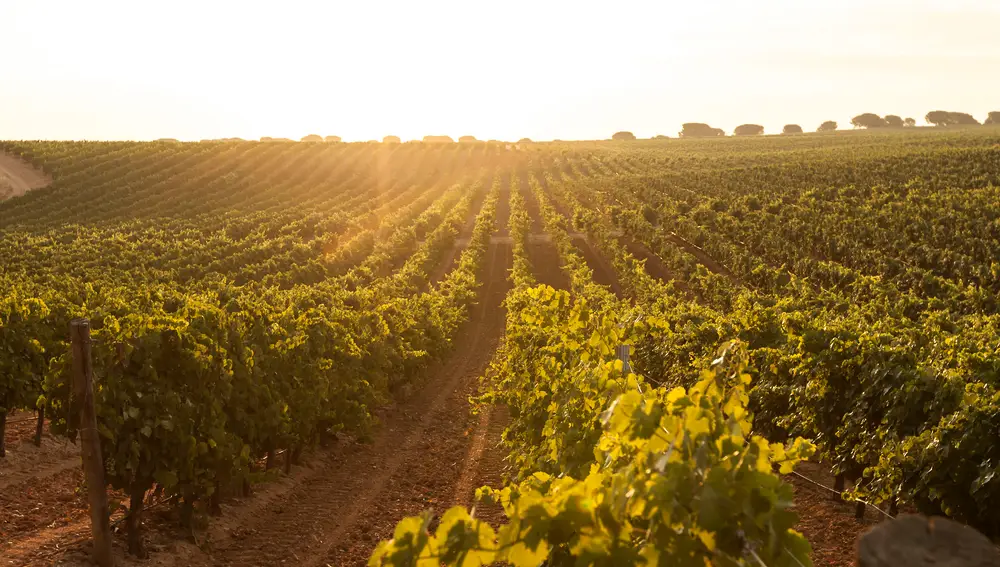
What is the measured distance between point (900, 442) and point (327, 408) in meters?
9.04

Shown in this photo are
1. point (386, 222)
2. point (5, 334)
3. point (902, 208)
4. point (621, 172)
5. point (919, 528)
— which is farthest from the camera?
point (621, 172)

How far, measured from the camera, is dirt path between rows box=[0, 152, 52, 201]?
73312mm

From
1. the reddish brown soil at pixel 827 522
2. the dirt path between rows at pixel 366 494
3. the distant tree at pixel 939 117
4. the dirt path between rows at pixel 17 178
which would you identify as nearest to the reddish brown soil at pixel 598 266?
the dirt path between rows at pixel 366 494

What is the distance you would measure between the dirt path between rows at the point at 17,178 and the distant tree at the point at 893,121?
165738 millimetres

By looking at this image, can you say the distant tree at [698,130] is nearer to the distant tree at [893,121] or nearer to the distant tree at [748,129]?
the distant tree at [748,129]

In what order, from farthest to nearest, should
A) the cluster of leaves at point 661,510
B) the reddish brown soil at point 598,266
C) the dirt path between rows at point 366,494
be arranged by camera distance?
1. the reddish brown soil at point 598,266
2. the dirt path between rows at point 366,494
3. the cluster of leaves at point 661,510

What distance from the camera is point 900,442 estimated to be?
30.1ft

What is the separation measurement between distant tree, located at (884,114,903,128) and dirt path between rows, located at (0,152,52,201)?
165738 mm

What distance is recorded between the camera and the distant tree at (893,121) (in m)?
178

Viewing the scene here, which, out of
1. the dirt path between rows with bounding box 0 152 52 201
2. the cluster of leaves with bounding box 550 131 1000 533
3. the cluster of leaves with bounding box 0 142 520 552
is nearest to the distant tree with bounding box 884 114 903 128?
the cluster of leaves with bounding box 550 131 1000 533

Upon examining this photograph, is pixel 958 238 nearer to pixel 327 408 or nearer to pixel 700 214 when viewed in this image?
pixel 700 214

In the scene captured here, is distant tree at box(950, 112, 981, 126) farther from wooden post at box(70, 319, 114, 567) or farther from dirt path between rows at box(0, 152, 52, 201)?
wooden post at box(70, 319, 114, 567)

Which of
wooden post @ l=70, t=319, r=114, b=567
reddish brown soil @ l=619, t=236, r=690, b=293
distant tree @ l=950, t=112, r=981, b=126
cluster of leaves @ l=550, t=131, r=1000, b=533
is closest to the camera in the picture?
wooden post @ l=70, t=319, r=114, b=567

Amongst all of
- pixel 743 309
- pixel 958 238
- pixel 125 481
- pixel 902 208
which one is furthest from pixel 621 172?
pixel 125 481
